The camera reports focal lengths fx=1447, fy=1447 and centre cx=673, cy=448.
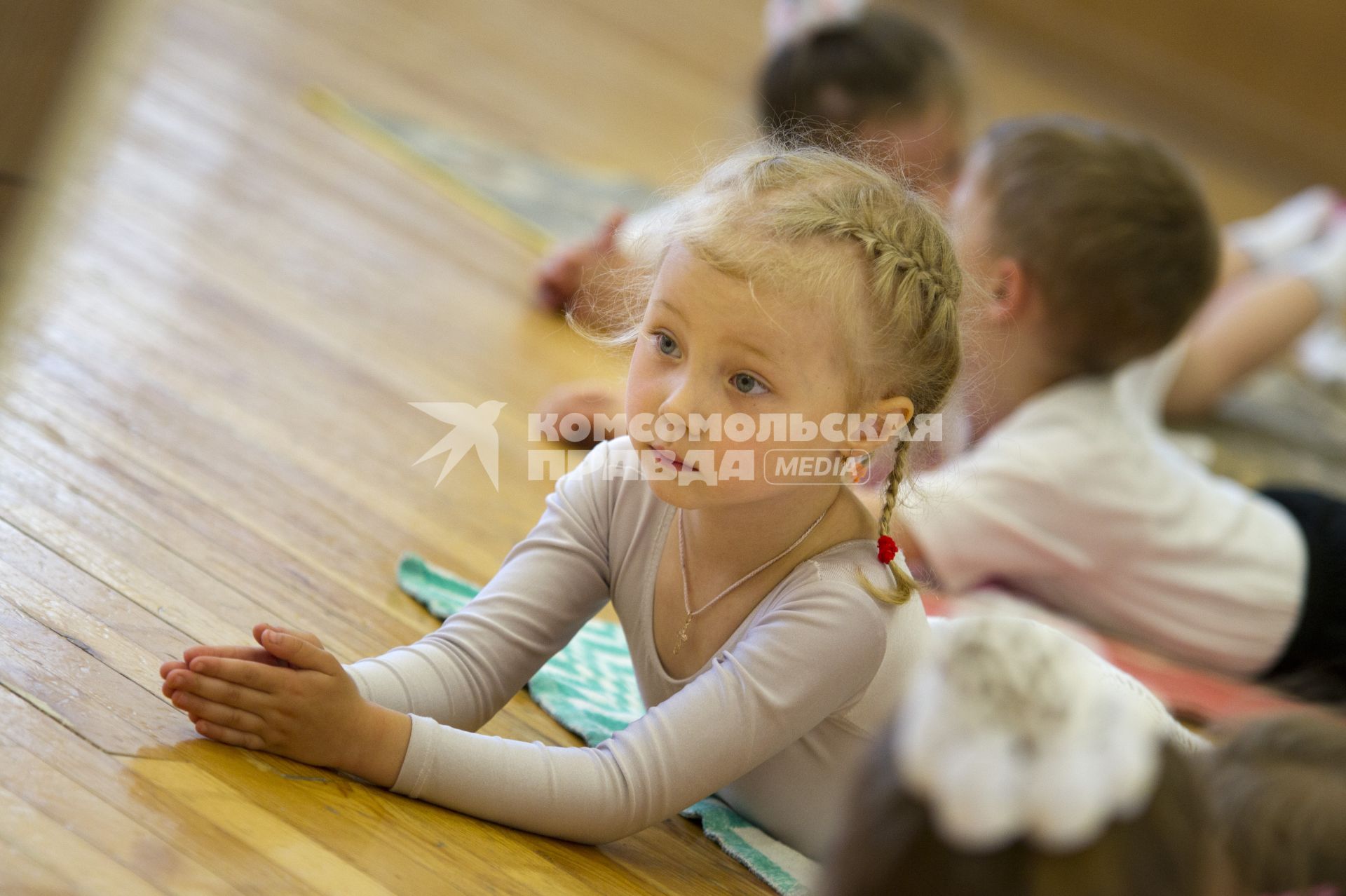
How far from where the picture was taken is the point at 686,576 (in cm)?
106

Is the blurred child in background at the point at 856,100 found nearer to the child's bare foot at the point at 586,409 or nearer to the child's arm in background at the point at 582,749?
the child's bare foot at the point at 586,409

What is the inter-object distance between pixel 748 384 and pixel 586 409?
86 centimetres

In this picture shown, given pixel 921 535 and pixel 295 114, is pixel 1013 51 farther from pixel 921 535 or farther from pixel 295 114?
pixel 921 535

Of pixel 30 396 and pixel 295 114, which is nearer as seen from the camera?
pixel 30 396

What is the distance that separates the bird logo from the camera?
5.32 ft

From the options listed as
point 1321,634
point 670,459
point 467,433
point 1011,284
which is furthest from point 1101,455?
point 670,459

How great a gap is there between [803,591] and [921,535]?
2.27 feet

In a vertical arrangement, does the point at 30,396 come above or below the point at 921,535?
below

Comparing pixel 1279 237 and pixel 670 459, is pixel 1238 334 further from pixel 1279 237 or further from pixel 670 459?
pixel 670 459

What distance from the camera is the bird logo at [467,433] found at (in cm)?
162

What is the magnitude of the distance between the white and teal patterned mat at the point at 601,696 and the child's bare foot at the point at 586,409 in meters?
0.39

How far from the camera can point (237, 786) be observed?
0.86 metres

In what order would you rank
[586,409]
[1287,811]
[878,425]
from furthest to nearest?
1. [586,409]
2. [878,425]
3. [1287,811]

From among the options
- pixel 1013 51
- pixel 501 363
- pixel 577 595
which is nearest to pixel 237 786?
pixel 577 595
